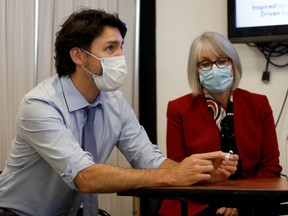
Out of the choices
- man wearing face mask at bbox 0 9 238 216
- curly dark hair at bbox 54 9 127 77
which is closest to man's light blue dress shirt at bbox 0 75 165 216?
man wearing face mask at bbox 0 9 238 216

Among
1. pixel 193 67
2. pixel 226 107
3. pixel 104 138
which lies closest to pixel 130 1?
pixel 193 67

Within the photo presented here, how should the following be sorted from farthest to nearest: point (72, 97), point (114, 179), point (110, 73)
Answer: point (110, 73), point (72, 97), point (114, 179)

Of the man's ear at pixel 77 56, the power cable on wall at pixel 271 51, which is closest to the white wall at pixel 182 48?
the power cable on wall at pixel 271 51

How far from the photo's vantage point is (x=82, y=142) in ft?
5.90

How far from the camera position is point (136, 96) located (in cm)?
306

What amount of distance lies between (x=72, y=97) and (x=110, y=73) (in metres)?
0.20

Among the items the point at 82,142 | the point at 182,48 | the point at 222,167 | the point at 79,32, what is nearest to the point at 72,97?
the point at 82,142

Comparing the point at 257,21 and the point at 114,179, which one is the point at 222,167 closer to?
the point at 114,179

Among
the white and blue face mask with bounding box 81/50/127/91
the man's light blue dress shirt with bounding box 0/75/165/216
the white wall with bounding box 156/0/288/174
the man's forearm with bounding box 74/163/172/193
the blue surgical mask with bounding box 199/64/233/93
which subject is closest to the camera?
the man's forearm with bounding box 74/163/172/193

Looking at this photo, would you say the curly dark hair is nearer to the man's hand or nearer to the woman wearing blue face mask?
the woman wearing blue face mask

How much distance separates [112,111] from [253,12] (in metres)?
1.30

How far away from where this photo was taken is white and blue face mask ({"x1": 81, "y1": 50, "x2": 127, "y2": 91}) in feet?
6.15

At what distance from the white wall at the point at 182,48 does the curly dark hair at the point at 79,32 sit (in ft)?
3.75

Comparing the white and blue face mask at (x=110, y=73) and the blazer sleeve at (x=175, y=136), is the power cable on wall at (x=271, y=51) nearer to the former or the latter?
the blazer sleeve at (x=175, y=136)
